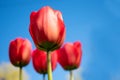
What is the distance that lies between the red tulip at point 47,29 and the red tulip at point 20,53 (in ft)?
2.41

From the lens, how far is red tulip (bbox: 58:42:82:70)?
84.9 inches

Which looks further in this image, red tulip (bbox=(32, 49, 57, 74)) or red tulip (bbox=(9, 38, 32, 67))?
red tulip (bbox=(9, 38, 32, 67))

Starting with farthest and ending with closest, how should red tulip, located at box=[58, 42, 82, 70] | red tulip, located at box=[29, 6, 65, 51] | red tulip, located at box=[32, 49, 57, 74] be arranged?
red tulip, located at box=[58, 42, 82, 70]
red tulip, located at box=[32, 49, 57, 74]
red tulip, located at box=[29, 6, 65, 51]

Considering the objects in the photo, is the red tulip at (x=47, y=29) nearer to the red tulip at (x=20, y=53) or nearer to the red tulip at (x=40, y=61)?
the red tulip at (x=40, y=61)

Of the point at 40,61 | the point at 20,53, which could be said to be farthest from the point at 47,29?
the point at 20,53

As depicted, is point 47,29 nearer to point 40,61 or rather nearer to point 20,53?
point 40,61

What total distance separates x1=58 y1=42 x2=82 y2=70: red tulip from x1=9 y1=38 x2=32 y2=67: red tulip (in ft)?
0.86

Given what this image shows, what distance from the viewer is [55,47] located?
4.52 feet

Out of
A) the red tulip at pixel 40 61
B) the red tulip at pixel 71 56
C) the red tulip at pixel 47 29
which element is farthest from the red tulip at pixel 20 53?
the red tulip at pixel 47 29

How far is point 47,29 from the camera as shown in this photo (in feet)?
4.55

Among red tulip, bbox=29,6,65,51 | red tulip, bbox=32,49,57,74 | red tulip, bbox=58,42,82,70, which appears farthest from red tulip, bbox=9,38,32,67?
red tulip, bbox=29,6,65,51

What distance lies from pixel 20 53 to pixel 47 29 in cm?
94

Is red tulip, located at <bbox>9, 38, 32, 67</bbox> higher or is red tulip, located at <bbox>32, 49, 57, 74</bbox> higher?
red tulip, located at <bbox>9, 38, 32, 67</bbox>

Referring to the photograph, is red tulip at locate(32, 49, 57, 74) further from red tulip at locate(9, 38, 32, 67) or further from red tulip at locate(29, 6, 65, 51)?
red tulip at locate(29, 6, 65, 51)
